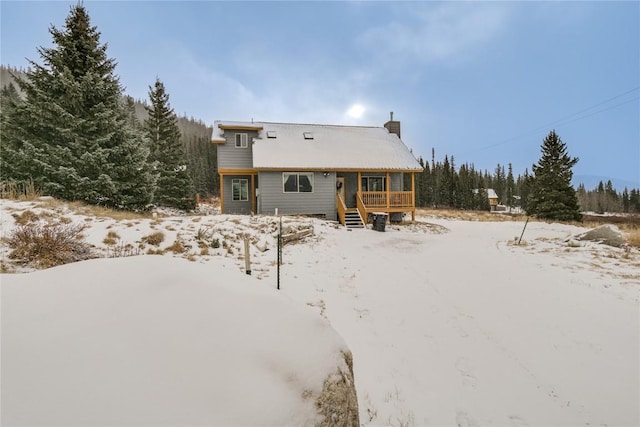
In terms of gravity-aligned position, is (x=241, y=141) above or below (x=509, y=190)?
above

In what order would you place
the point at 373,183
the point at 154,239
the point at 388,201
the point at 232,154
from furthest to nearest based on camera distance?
the point at 373,183
the point at 232,154
the point at 388,201
the point at 154,239

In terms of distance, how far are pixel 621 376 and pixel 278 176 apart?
553 inches

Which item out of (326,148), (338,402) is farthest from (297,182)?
(338,402)

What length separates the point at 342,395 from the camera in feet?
6.00

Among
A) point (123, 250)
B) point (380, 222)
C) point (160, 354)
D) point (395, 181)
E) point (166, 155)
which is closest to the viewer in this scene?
point (160, 354)

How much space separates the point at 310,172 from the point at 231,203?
543 cm

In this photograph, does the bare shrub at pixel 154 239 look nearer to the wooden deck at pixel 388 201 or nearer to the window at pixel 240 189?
the window at pixel 240 189

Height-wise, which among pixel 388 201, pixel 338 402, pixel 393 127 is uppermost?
pixel 393 127

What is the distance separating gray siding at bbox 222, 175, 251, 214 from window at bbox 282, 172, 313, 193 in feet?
9.96

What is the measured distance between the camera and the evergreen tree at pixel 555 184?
22156 mm

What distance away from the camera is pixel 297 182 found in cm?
1576

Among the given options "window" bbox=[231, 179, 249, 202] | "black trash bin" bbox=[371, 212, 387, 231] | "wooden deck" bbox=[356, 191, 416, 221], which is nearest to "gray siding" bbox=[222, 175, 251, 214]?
"window" bbox=[231, 179, 249, 202]

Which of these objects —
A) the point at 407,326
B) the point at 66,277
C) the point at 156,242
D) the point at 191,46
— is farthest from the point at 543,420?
the point at 191,46

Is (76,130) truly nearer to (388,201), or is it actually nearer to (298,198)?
(298,198)
